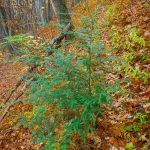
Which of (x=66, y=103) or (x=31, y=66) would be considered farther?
(x=31, y=66)

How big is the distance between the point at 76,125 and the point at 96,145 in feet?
2.15

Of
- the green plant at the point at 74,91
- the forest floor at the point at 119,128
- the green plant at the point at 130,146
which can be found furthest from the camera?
the forest floor at the point at 119,128

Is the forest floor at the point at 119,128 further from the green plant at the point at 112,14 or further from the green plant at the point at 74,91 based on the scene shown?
the green plant at the point at 112,14

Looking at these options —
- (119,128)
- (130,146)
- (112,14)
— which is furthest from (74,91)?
(112,14)

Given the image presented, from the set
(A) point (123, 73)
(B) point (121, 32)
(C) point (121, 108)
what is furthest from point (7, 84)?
(C) point (121, 108)

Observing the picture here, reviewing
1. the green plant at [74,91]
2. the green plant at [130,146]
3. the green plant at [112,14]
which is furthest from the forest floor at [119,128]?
the green plant at [112,14]

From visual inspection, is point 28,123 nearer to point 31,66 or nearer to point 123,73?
point 123,73

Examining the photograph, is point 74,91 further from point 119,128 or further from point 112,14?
point 112,14

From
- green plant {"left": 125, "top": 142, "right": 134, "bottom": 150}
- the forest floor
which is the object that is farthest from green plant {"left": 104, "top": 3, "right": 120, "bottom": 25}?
green plant {"left": 125, "top": 142, "right": 134, "bottom": 150}

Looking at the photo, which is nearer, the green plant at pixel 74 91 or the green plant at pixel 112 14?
the green plant at pixel 74 91

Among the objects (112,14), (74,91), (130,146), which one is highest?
(112,14)

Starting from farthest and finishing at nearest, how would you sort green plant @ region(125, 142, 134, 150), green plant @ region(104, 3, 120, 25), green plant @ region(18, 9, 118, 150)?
1. green plant @ region(104, 3, 120, 25)
2. green plant @ region(125, 142, 134, 150)
3. green plant @ region(18, 9, 118, 150)

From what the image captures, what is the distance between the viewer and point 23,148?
17.7 feet

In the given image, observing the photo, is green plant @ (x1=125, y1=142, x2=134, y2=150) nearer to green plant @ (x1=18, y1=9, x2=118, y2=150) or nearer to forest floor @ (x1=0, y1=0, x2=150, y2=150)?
forest floor @ (x1=0, y1=0, x2=150, y2=150)
